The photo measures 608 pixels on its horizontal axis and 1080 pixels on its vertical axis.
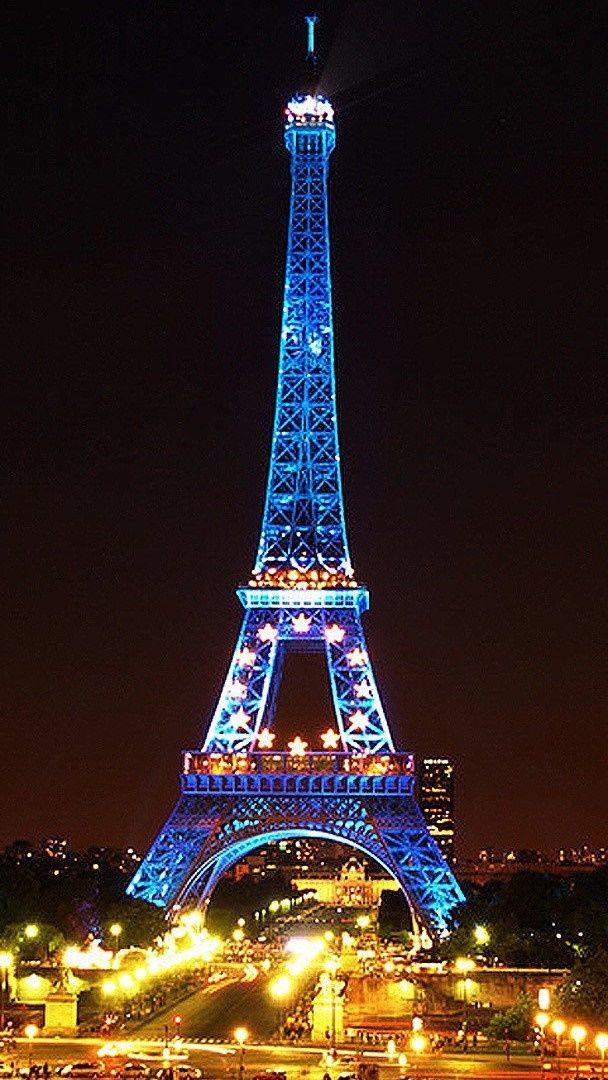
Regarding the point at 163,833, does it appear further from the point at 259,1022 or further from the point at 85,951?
the point at 259,1022

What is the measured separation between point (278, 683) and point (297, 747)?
30.2 ft

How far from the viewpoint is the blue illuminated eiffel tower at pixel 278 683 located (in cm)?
11638

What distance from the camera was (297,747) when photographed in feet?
394

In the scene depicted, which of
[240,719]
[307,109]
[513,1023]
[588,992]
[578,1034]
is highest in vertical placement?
[307,109]

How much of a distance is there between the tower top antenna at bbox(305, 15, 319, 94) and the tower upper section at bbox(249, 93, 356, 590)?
89 cm

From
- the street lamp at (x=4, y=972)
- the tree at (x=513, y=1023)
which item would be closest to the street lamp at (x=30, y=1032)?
the street lamp at (x=4, y=972)

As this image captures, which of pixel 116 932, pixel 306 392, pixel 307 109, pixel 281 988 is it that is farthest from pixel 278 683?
pixel 307 109

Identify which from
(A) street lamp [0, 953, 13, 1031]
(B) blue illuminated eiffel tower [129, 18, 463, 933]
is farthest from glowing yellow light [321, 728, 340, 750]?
(A) street lamp [0, 953, 13, 1031]

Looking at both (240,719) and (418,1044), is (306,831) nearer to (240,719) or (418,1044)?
(240,719)

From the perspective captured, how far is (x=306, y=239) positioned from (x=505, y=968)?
178 ft

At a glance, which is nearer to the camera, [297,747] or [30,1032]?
[30,1032]

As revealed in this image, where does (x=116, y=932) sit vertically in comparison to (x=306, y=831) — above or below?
below

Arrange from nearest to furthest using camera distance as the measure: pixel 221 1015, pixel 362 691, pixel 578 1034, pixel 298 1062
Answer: pixel 578 1034
pixel 298 1062
pixel 221 1015
pixel 362 691

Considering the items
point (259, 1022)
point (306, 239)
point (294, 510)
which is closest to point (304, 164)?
point (306, 239)
